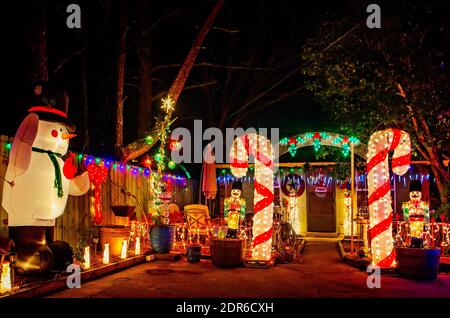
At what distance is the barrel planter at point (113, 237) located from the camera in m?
9.95

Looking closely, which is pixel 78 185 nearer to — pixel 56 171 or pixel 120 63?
pixel 56 171

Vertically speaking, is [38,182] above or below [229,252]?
above

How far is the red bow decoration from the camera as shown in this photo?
1058 cm

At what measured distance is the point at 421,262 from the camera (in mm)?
8500

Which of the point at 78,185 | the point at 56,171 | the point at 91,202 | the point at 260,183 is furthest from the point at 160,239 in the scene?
the point at 56,171

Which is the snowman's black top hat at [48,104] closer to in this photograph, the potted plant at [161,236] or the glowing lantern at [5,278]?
the glowing lantern at [5,278]

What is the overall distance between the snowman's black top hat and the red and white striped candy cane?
3.88 meters

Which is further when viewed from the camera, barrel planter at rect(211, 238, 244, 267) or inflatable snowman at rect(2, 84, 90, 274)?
barrel planter at rect(211, 238, 244, 267)

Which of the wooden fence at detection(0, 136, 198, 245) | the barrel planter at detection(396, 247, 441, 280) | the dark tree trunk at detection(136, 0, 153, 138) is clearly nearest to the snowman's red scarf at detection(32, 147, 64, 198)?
the wooden fence at detection(0, 136, 198, 245)

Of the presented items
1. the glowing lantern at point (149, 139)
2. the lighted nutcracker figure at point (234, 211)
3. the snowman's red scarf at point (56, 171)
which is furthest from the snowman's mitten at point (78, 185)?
the glowing lantern at point (149, 139)

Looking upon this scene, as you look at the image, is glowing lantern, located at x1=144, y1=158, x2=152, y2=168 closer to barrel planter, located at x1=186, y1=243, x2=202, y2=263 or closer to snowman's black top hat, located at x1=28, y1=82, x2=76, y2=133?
barrel planter, located at x1=186, y1=243, x2=202, y2=263

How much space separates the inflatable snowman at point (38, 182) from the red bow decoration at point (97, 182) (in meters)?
2.88

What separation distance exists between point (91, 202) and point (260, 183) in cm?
420
